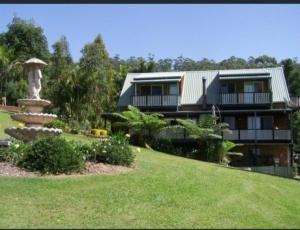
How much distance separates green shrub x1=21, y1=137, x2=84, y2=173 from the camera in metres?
13.4

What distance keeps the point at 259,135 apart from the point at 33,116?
23500 millimetres

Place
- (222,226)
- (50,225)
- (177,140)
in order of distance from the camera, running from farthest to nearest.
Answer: (177,140)
(222,226)
(50,225)

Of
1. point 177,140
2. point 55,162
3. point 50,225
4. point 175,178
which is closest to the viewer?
point 50,225

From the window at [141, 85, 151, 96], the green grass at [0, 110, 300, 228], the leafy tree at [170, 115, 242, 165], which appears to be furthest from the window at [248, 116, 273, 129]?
the green grass at [0, 110, 300, 228]

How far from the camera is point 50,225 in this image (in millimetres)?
8688

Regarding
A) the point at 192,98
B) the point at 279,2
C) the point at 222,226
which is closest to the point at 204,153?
the point at 192,98

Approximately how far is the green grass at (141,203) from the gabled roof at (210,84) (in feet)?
80.5

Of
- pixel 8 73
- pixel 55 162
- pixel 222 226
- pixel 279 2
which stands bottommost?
pixel 222 226

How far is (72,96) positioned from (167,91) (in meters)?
7.61

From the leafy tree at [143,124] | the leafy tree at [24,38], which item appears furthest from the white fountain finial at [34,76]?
the leafy tree at [24,38]

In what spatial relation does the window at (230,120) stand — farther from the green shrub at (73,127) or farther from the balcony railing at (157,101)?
the green shrub at (73,127)

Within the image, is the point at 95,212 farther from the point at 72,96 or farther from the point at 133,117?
the point at 72,96

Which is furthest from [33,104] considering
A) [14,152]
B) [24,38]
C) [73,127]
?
[24,38]

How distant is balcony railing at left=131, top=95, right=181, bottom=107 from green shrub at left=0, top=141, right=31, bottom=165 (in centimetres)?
2505
